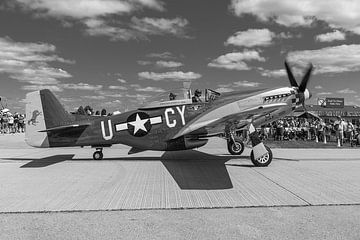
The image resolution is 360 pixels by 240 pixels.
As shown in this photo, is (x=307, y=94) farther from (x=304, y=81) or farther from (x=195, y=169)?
(x=195, y=169)

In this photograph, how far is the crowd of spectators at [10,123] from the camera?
106 feet

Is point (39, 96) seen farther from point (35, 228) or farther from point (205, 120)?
point (35, 228)

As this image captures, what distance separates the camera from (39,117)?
1159 centimetres

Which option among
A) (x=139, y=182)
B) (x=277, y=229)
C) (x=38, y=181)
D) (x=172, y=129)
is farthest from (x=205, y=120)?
(x=277, y=229)

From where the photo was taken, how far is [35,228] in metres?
4.62

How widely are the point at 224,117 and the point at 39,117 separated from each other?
20.5 ft

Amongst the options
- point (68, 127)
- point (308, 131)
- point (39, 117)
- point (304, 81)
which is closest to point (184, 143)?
point (68, 127)

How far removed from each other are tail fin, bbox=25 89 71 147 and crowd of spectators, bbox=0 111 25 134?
2297cm

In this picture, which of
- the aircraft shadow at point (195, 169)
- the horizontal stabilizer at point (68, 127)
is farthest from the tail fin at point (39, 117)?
the aircraft shadow at point (195, 169)

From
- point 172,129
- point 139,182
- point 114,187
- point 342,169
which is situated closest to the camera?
point 114,187

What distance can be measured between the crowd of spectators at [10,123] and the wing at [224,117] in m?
26.9

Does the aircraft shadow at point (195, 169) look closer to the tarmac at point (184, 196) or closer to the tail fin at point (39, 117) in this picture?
A: the tarmac at point (184, 196)

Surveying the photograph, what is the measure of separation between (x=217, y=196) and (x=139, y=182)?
7.12ft

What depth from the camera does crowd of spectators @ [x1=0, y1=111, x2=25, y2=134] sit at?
106ft
